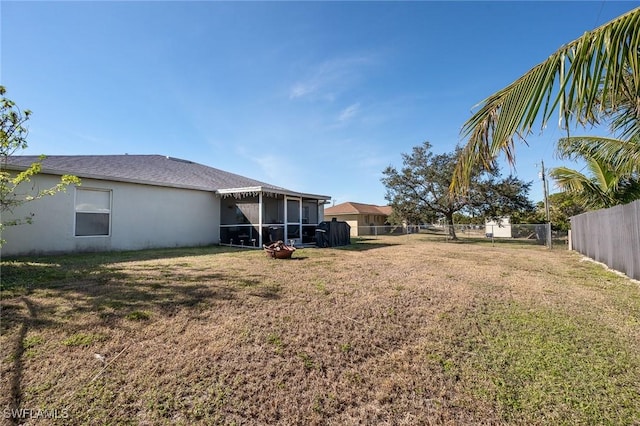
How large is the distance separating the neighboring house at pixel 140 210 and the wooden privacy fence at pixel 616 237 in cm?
1021

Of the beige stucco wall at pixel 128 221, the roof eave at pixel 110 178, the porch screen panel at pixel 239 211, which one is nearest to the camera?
the roof eave at pixel 110 178

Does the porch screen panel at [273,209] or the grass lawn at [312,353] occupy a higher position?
the porch screen panel at [273,209]

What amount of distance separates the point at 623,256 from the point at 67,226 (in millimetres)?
15260

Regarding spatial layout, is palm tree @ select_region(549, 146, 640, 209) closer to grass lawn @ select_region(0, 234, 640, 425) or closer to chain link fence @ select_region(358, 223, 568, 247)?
grass lawn @ select_region(0, 234, 640, 425)

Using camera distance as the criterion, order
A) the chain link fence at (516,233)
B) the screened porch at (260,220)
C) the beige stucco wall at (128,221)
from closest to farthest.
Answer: the beige stucco wall at (128,221) → the screened porch at (260,220) → the chain link fence at (516,233)

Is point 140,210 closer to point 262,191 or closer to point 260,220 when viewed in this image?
point 260,220

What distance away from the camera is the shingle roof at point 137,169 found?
927 cm

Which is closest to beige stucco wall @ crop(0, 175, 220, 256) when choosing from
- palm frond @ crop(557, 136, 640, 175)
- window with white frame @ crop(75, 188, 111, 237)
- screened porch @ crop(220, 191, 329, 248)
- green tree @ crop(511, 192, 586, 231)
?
window with white frame @ crop(75, 188, 111, 237)

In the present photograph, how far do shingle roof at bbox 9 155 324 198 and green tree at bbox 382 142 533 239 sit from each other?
11.7 meters

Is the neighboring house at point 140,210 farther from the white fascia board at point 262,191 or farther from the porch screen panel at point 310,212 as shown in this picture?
the porch screen panel at point 310,212

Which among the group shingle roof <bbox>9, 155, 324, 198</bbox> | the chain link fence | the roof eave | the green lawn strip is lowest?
the green lawn strip

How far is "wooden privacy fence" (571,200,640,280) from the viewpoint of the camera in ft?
20.0

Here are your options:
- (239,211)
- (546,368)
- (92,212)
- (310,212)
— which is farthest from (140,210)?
(546,368)

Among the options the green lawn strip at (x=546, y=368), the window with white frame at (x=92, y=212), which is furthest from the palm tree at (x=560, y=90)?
the window with white frame at (x=92, y=212)
